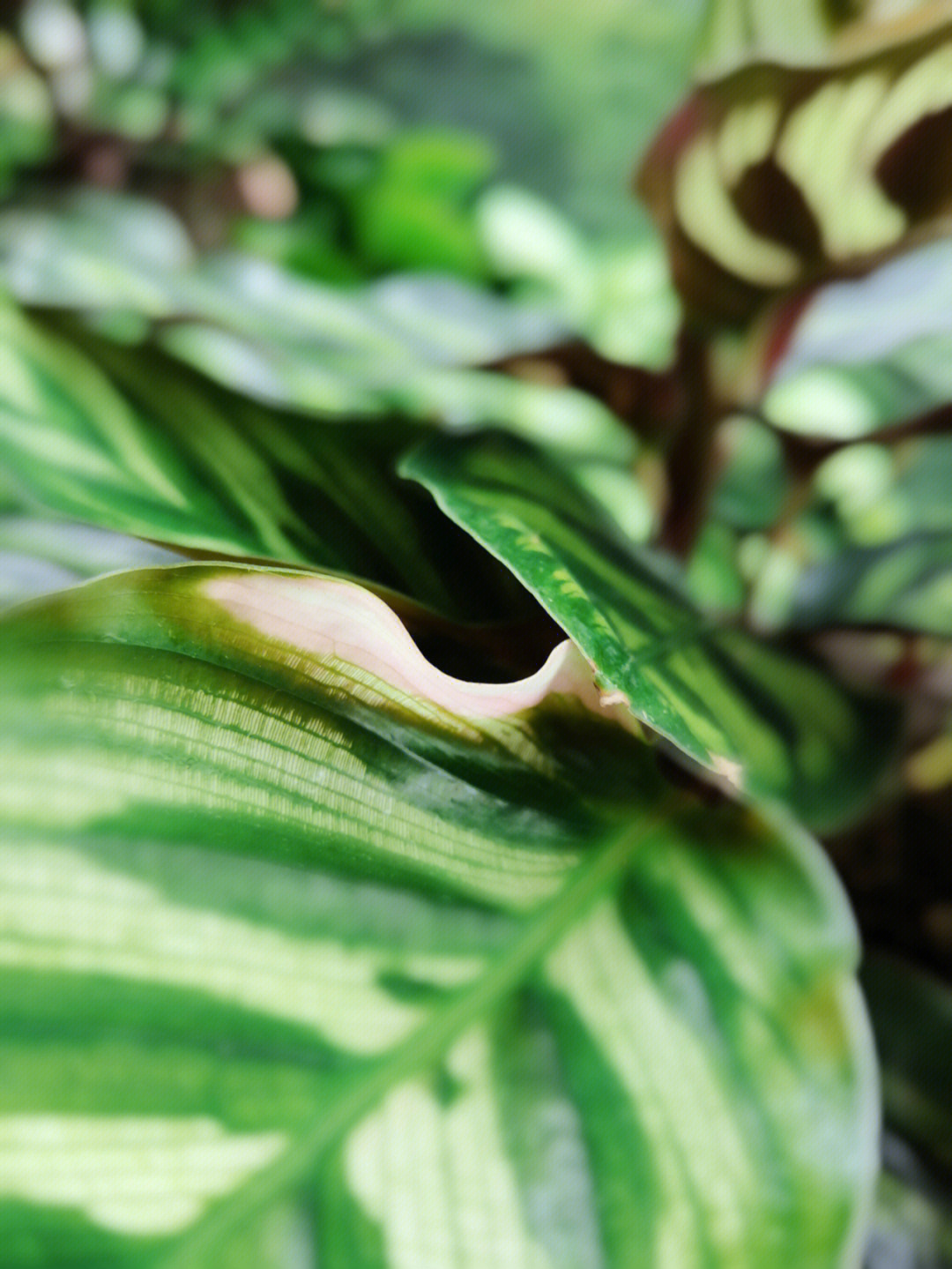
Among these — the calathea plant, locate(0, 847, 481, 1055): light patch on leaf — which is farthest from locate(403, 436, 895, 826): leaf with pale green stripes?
locate(0, 847, 481, 1055): light patch on leaf

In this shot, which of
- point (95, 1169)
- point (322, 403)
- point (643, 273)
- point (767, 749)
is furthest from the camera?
point (643, 273)

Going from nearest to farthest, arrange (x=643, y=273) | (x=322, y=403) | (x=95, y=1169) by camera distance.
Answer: (x=95, y=1169)
(x=322, y=403)
(x=643, y=273)

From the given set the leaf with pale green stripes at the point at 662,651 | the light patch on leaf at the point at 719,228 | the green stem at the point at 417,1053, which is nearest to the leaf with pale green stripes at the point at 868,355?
the light patch on leaf at the point at 719,228

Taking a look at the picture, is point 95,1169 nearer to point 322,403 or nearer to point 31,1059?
point 31,1059

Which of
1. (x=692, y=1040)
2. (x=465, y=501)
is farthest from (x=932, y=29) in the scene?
(x=692, y=1040)

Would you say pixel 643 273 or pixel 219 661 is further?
pixel 643 273

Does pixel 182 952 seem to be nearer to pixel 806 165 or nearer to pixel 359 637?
pixel 359 637

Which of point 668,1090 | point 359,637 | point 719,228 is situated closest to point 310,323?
point 719,228

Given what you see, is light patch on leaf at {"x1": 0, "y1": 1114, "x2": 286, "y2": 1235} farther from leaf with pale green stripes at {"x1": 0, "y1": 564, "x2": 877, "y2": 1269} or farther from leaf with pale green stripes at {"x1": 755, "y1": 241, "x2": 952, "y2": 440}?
leaf with pale green stripes at {"x1": 755, "y1": 241, "x2": 952, "y2": 440}
